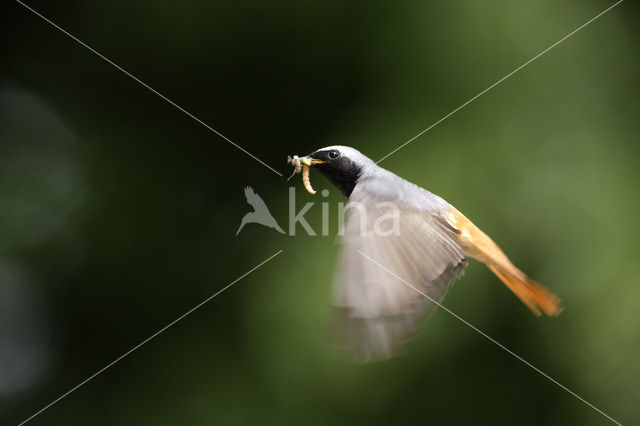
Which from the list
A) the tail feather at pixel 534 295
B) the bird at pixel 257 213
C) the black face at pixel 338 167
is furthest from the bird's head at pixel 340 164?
the bird at pixel 257 213

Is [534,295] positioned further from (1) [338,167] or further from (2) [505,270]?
(1) [338,167]

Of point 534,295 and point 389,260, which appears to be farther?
point 534,295

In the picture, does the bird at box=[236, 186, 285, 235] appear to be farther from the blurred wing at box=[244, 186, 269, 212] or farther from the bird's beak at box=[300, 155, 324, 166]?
the bird's beak at box=[300, 155, 324, 166]

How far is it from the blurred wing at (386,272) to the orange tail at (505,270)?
0.19 m

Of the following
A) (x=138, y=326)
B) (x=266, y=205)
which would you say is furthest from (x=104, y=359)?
(x=266, y=205)

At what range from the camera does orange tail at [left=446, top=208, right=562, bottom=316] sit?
1534 millimetres

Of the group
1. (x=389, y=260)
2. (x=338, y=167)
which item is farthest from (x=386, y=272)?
(x=338, y=167)

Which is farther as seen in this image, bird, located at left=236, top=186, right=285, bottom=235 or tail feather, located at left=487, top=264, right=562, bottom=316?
bird, located at left=236, top=186, right=285, bottom=235

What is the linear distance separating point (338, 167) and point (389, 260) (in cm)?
42

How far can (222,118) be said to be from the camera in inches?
108

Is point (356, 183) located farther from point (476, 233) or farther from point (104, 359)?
point (104, 359)

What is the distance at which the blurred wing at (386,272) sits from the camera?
114cm

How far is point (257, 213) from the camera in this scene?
274 centimetres

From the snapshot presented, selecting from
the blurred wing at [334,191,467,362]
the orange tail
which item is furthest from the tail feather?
the blurred wing at [334,191,467,362]
